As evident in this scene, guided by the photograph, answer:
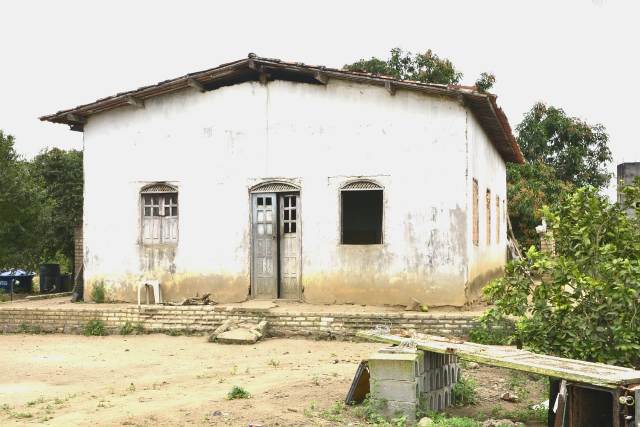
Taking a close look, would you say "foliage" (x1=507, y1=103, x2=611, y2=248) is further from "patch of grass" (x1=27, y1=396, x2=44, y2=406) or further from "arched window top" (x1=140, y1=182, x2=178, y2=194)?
"patch of grass" (x1=27, y1=396, x2=44, y2=406)

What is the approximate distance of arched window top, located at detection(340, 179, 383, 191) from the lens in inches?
516

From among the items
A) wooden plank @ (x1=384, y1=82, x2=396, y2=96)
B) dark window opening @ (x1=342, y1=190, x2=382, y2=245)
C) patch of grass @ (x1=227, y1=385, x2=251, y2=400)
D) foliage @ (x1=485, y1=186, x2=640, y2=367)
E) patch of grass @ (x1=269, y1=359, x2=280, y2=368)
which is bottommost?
patch of grass @ (x1=269, y1=359, x2=280, y2=368)

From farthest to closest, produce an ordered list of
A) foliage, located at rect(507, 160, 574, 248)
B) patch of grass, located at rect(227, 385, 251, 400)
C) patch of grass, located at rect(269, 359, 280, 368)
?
1. foliage, located at rect(507, 160, 574, 248)
2. patch of grass, located at rect(269, 359, 280, 368)
3. patch of grass, located at rect(227, 385, 251, 400)

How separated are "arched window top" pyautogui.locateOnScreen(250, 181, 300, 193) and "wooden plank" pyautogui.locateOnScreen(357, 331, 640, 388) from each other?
6.20 metres

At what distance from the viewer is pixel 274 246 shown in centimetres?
1370

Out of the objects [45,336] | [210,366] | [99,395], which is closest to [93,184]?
[45,336]

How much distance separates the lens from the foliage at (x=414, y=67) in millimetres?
25312

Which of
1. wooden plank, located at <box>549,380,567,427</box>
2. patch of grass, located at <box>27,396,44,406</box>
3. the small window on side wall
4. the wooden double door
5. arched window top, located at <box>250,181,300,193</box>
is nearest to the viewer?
wooden plank, located at <box>549,380,567,427</box>

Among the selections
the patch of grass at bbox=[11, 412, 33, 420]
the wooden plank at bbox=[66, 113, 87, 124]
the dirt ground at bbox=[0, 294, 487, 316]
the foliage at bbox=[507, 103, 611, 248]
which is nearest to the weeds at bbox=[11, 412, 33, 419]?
the patch of grass at bbox=[11, 412, 33, 420]

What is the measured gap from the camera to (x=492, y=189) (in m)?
17.8

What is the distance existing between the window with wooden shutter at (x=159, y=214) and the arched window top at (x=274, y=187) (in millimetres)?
1733

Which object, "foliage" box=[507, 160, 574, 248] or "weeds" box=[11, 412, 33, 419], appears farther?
Answer: "foliage" box=[507, 160, 574, 248]

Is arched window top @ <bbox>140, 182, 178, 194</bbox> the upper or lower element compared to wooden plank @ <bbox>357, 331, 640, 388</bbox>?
upper

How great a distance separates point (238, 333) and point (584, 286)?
21.1 feet
